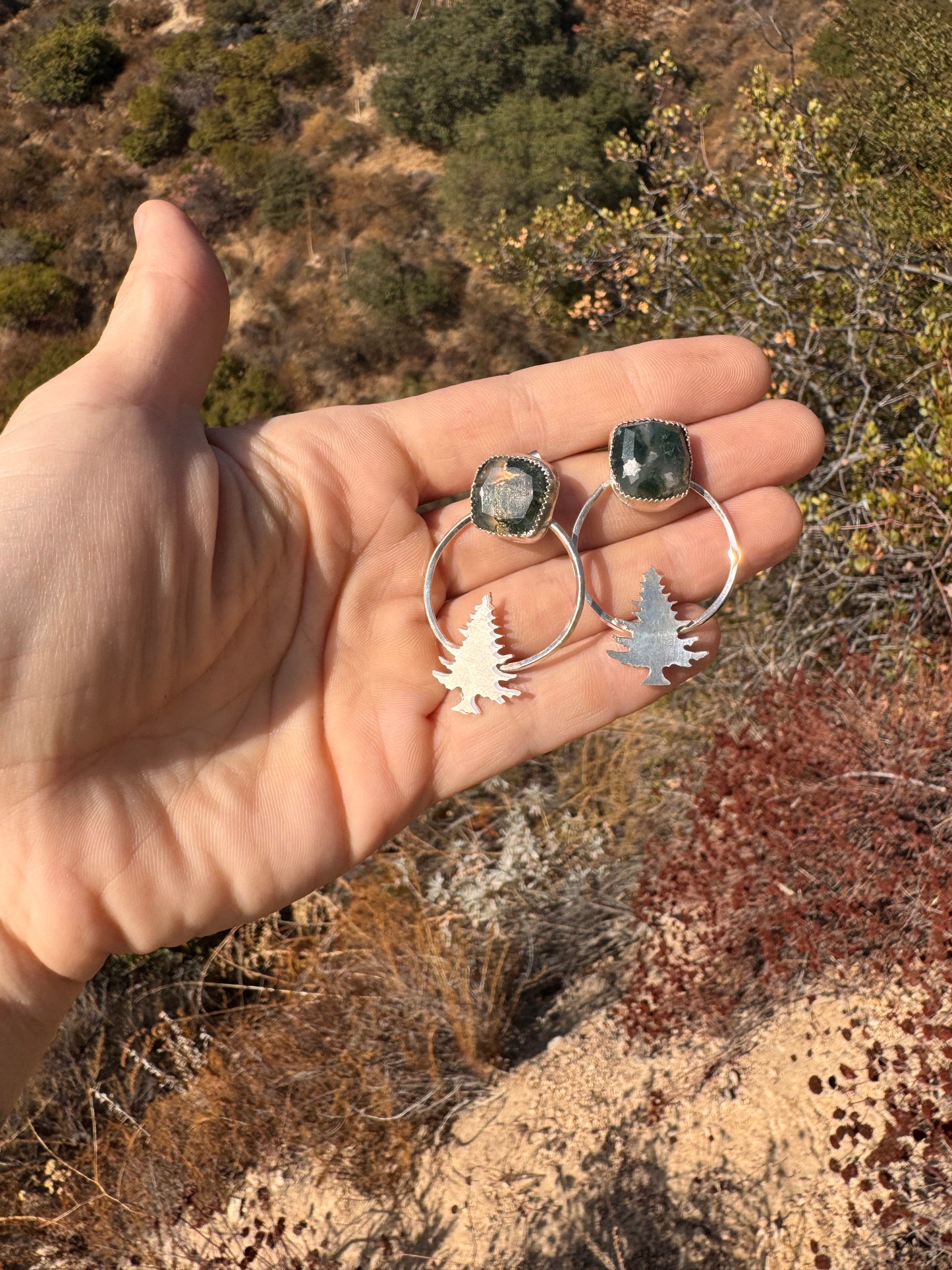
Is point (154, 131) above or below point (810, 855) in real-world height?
above

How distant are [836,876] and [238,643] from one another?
293cm

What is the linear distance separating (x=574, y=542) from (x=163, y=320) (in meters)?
1.53

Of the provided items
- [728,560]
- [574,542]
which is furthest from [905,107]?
[574,542]

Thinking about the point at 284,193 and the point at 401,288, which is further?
the point at 284,193

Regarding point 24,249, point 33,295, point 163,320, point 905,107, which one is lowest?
point 33,295

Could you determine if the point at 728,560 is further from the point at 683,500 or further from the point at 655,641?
the point at 655,641

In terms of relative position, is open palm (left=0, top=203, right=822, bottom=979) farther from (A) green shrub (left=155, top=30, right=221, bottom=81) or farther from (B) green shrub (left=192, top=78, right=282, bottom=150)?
(A) green shrub (left=155, top=30, right=221, bottom=81)

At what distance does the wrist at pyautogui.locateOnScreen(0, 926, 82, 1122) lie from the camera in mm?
2830

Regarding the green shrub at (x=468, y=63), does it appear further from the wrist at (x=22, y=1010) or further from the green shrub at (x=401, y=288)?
the wrist at (x=22, y=1010)

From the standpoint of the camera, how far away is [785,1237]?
4.06 meters

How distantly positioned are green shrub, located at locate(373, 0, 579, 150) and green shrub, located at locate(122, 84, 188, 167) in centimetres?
373

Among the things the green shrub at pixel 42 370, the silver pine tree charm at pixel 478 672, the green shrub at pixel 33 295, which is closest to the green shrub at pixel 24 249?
the green shrub at pixel 33 295

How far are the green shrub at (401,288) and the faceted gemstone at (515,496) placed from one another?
1097cm

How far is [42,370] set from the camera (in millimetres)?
13914
